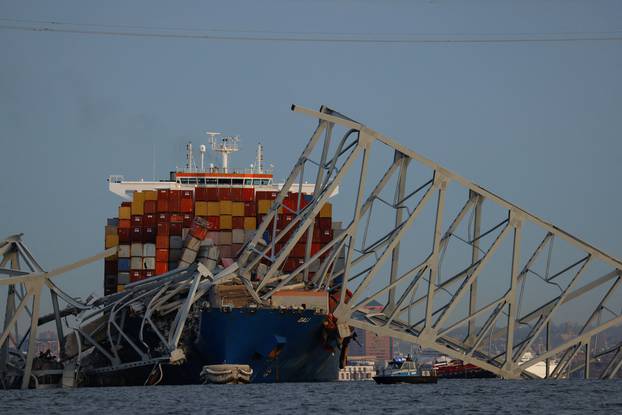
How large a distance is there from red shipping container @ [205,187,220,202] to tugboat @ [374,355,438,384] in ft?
66.1

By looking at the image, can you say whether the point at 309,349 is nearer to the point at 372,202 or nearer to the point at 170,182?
the point at 372,202

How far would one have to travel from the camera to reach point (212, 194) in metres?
85.6

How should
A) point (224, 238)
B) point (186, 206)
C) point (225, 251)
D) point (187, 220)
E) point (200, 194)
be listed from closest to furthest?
point (225, 251)
point (224, 238)
point (187, 220)
point (186, 206)
point (200, 194)

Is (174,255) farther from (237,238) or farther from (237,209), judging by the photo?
(237,209)

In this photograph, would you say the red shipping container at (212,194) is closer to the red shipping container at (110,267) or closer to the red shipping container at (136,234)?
the red shipping container at (136,234)

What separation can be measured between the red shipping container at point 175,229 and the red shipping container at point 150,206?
7.75ft

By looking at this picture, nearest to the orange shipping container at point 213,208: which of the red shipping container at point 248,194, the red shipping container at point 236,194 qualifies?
the red shipping container at point 236,194

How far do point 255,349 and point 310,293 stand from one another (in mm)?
5143

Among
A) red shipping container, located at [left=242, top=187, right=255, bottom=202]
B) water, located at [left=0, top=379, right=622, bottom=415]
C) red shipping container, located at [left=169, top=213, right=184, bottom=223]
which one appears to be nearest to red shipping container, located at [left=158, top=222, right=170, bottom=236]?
red shipping container, located at [left=169, top=213, right=184, bottom=223]

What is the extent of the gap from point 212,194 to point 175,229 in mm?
4007

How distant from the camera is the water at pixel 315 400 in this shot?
47.6m

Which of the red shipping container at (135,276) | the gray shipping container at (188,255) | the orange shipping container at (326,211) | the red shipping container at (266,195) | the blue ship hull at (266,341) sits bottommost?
the blue ship hull at (266,341)

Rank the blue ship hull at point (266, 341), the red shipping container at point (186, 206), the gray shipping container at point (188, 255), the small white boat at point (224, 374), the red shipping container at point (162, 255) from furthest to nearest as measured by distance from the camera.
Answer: the red shipping container at point (186, 206) < the red shipping container at point (162, 255) < the gray shipping container at point (188, 255) < the blue ship hull at point (266, 341) < the small white boat at point (224, 374)

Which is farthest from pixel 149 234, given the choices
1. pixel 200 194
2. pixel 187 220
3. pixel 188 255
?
pixel 188 255
